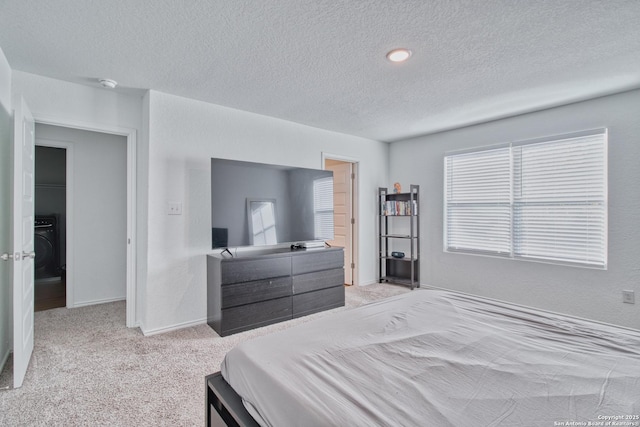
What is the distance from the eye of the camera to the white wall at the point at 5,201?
229cm

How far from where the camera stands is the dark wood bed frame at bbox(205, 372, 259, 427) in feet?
3.64

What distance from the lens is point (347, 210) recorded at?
4.98 metres

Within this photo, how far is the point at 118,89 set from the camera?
9.71 ft

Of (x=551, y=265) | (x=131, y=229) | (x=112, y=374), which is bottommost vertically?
(x=112, y=374)

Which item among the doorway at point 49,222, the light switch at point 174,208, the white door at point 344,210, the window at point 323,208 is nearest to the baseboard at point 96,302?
the doorway at point 49,222

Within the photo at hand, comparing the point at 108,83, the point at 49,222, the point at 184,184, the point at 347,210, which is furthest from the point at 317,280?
the point at 49,222

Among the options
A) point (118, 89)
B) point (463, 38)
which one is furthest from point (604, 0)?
point (118, 89)

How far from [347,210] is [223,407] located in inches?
153

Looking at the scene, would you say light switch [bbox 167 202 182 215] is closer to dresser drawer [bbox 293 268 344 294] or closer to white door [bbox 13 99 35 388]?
white door [bbox 13 99 35 388]

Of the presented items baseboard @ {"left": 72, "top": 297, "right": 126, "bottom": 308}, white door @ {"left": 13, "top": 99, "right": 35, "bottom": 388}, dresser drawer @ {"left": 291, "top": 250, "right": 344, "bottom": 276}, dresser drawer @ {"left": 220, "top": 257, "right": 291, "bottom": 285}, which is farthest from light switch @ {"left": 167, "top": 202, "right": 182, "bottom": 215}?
baseboard @ {"left": 72, "top": 297, "right": 126, "bottom": 308}

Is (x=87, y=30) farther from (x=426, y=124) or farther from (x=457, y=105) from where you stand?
(x=426, y=124)

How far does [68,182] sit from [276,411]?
13.8ft

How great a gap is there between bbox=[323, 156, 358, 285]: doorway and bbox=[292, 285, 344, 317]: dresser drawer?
1.11 meters

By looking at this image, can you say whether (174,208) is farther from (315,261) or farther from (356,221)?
(356,221)
